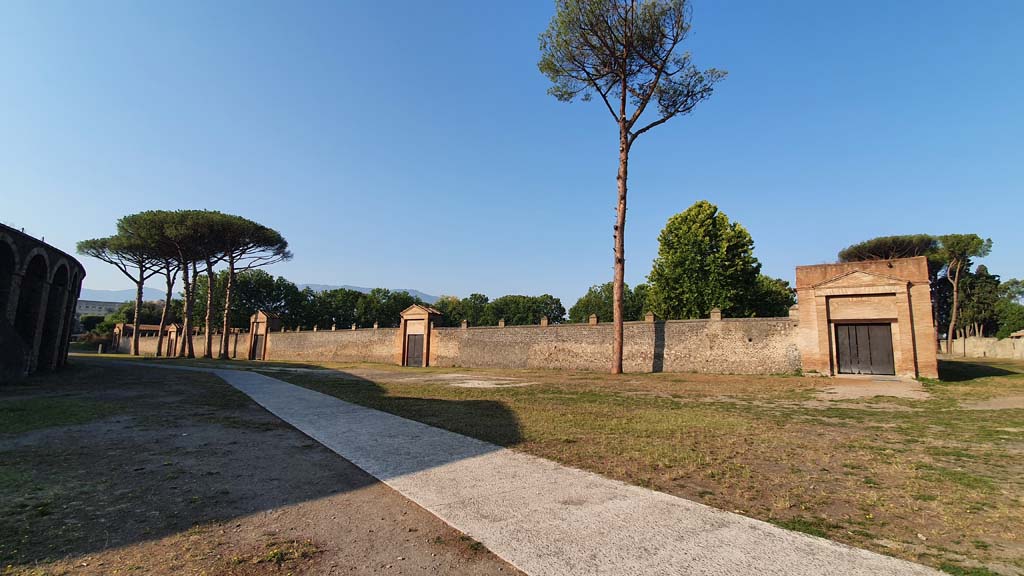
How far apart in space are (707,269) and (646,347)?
1118 cm

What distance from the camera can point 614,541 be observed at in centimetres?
313

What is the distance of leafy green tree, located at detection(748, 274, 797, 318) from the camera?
Answer: 33.3 m

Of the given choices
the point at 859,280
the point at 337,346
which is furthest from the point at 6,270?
the point at 859,280

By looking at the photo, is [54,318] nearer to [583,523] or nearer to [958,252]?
[583,523]

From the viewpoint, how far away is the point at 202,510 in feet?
12.5

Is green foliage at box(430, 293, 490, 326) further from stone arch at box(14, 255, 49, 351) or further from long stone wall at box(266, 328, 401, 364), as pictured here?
stone arch at box(14, 255, 49, 351)

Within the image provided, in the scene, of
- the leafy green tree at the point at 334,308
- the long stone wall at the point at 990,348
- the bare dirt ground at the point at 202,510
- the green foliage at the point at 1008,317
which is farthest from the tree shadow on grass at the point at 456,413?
the green foliage at the point at 1008,317

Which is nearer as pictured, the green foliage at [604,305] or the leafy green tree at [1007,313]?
the leafy green tree at [1007,313]

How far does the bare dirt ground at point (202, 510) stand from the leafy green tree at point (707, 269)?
96.1ft

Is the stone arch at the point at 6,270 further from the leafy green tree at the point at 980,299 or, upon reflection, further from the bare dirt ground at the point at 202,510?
the leafy green tree at the point at 980,299

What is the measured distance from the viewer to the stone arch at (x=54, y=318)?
→ 19.1m

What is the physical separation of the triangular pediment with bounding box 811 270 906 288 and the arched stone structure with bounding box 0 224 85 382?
2875 centimetres

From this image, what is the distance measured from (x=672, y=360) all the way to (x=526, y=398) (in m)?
13.2

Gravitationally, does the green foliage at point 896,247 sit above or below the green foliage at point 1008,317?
above
